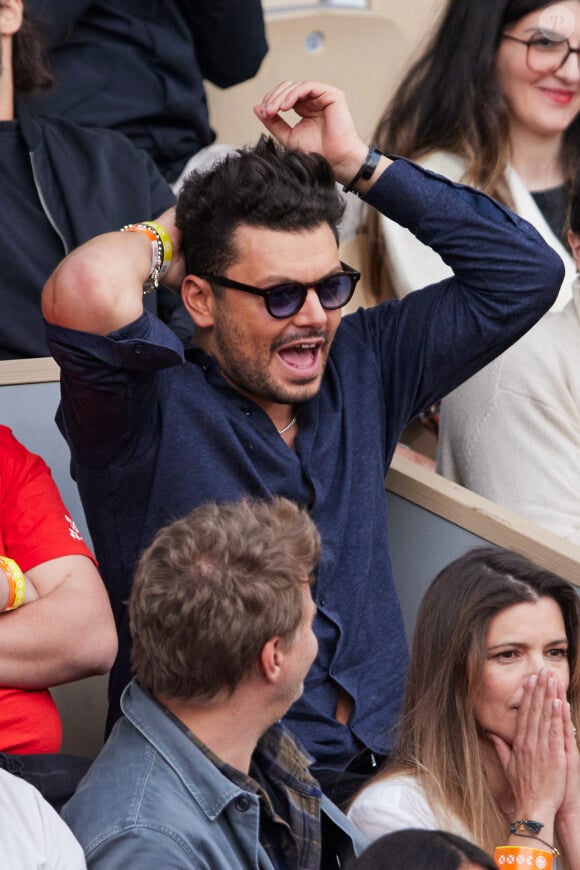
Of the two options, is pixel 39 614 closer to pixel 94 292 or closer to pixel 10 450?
pixel 10 450

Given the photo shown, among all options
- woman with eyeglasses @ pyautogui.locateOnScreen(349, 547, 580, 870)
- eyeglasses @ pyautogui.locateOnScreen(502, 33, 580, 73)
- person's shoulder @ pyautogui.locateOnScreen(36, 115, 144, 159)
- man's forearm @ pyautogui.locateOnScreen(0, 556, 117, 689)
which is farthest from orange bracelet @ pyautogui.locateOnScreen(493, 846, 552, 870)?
eyeglasses @ pyautogui.locateOnScreen(502, 33, 580, 73)

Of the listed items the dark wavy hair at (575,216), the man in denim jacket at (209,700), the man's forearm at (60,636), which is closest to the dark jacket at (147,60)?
the dark wavy hair at (575,216)

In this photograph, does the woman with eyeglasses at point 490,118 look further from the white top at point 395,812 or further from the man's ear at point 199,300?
the white top at point 395,812

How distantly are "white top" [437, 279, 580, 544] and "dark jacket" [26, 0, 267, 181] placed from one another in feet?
3.25

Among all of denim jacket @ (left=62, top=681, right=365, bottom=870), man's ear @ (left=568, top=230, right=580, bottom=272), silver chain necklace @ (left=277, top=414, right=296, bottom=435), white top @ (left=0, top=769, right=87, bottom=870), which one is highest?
man's ear @ (left=568, top=230, right=580, bottom=272)

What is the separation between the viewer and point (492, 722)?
198 centimetres

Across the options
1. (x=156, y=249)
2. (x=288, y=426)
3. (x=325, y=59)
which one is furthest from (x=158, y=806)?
(x=325, y=59)

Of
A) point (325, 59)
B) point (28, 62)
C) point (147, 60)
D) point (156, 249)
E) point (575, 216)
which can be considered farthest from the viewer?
point (325, 59)

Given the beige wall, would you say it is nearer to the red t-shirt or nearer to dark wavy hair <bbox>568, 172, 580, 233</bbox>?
dark wavy hair <bbox>568, 172, 580, 233</bbox>

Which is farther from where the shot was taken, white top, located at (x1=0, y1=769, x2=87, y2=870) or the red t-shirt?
the red t-shirt

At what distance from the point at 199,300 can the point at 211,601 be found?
2.48 feet

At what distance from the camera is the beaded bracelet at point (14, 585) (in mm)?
1877

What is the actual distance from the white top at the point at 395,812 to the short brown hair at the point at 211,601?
0.38 m

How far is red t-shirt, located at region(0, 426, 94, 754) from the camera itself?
1.87 m
